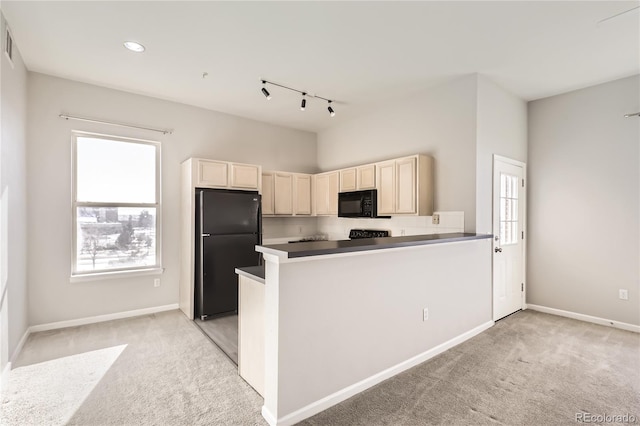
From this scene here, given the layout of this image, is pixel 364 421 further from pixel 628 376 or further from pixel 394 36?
pixel 394 36

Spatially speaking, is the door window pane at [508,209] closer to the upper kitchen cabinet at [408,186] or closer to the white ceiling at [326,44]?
the upper kitchen cabinet at [408,186]

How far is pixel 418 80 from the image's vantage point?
12.0 feet

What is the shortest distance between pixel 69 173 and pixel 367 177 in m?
3.76

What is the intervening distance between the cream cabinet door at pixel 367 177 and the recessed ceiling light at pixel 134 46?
2951mm

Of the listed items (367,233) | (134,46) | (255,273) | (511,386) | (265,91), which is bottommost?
(511,386)

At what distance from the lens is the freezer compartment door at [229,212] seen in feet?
12.9

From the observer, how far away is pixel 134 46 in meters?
2.88

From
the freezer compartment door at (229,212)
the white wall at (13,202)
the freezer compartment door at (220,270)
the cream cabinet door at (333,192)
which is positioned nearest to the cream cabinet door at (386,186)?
the cream cabinet door at (333,192)

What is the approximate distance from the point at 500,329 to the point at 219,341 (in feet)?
10.3

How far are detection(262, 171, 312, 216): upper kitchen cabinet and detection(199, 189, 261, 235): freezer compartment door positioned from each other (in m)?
0.60

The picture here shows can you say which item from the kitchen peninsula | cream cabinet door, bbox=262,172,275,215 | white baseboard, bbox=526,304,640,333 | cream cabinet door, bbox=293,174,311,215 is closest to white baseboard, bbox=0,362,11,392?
the kitchen peninsula

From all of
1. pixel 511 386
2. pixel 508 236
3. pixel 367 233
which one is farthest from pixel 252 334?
pixel 508 236

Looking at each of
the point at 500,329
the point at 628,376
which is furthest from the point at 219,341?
the point at 628,376

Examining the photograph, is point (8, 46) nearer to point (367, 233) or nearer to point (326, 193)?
point (326, 193)
